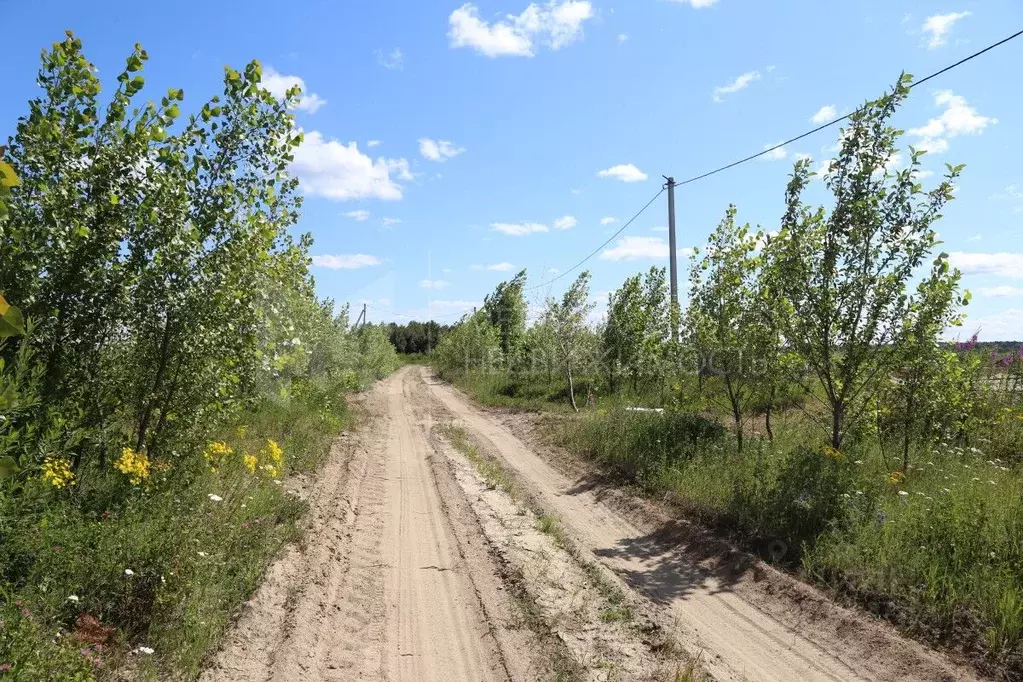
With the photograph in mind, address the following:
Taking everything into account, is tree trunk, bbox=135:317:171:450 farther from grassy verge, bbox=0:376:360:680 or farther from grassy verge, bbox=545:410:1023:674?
grassy verge, bbox=545:410:1023:674

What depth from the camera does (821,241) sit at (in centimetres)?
848

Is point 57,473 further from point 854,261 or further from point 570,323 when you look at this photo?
point 570,323

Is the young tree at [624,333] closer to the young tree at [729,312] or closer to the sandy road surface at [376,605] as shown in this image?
the young tree at [729,312]

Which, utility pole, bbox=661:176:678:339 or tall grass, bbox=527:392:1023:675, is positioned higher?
utility pole, bbox=661:176:678:339

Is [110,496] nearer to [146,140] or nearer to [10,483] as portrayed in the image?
[10,483]

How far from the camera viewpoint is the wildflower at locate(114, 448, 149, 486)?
6039 mm

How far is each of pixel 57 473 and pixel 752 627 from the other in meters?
6.54

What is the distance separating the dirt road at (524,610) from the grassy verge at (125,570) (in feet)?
1.16

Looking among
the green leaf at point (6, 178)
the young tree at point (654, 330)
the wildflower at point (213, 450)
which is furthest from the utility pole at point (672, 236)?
the green leaf at point (6, 178)

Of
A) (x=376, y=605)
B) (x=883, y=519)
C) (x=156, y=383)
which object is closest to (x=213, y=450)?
(x=156, y=383)

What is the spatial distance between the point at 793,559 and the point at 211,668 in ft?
19.8

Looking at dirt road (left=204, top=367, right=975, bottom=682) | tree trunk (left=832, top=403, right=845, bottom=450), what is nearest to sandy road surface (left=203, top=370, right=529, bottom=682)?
dirt road (left=204, top=367, right=975, bottom=682)

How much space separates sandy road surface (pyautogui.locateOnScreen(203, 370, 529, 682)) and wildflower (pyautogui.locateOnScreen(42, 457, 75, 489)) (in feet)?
6.19

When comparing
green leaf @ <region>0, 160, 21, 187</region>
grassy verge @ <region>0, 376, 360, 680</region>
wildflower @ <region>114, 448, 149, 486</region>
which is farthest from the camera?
wildflower @ <region>114, 448, 149, 486</region>
